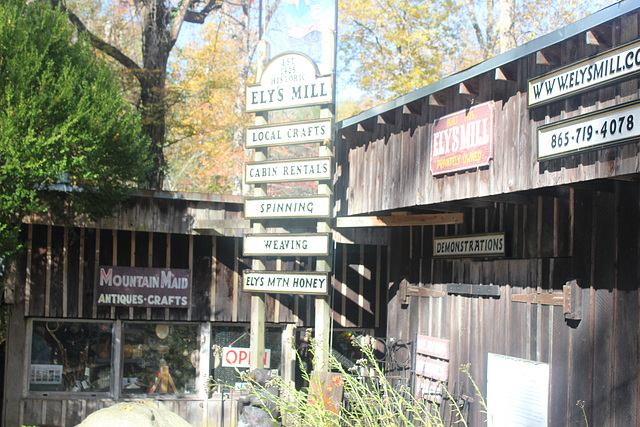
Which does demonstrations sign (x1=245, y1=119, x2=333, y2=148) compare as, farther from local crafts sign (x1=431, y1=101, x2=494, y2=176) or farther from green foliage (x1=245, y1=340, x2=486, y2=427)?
green foliage (x1=245, y1=340, x2=486, y2=427)

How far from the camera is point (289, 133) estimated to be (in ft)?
31.5

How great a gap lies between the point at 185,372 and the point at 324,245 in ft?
12.2

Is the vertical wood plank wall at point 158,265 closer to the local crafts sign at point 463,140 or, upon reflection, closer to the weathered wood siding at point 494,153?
the weathered wood siding at point 494,153

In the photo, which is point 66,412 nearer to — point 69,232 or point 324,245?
point 69,232

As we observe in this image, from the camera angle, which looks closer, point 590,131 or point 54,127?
point 590,131

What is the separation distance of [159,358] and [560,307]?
6.76m

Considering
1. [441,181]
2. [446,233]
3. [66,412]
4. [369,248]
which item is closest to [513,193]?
[441,181]

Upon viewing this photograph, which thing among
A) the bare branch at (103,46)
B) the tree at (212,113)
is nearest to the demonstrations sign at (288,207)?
A: the bare branch at (103,46)

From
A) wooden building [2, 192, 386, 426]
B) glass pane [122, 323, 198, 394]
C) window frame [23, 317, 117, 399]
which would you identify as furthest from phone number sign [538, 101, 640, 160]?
window frame [23, 317, 117, 399]

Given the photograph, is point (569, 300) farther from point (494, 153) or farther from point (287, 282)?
point (287, 282)

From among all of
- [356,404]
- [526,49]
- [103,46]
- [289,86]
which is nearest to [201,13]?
[103,46]

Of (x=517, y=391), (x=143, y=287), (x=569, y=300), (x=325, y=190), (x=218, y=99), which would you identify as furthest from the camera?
(x=218, y=99)

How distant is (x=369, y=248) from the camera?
11.8 meters

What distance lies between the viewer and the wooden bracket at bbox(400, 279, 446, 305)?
958 centimetres
